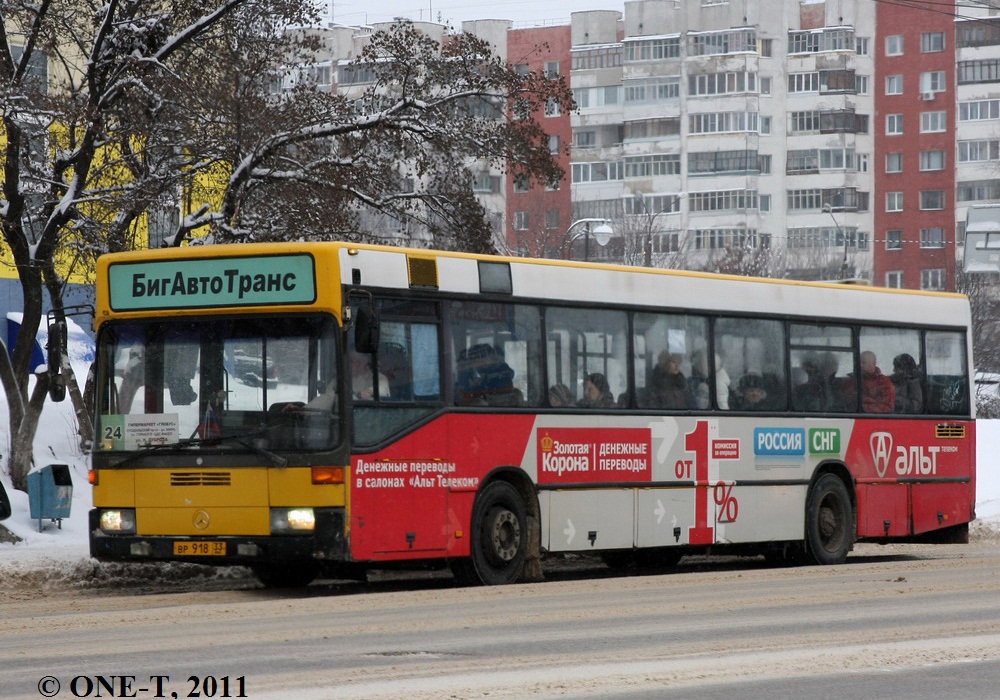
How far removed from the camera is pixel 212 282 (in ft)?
48.3

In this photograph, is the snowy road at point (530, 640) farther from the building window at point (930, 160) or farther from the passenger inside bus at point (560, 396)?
the building window at point (930, 160)

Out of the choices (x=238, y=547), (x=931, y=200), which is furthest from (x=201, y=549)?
(x=931, y=200)

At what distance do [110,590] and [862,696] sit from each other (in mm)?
9135

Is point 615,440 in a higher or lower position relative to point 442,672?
higher

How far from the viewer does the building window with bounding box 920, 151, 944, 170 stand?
108m

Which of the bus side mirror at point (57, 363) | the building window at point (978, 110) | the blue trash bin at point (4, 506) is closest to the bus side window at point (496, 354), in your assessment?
the bus side mirror at point (57, 363)

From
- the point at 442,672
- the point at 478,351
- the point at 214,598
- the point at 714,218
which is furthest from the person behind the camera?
the point at 714,218

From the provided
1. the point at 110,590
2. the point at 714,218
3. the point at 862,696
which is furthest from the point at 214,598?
the point at 714,218

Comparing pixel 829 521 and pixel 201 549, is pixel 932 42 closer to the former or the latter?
pixel 829 521

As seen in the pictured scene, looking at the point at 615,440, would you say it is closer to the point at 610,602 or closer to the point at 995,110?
the point at 610,602

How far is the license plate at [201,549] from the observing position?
1429 cm

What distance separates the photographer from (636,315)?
1723 cm

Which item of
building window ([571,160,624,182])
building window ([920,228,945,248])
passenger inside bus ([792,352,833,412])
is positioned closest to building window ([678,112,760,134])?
building window ([571,160,624,182])

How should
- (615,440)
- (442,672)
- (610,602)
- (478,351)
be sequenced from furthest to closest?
(615,440) → (478,351) → (610,602) → (442,672)
